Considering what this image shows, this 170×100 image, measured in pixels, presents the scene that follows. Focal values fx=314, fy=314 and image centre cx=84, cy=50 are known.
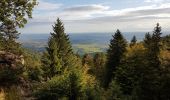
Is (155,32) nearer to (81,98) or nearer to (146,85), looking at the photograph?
(146,85)

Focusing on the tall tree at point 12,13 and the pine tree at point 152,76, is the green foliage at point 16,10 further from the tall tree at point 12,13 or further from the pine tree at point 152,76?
the pine tree at point 152,76

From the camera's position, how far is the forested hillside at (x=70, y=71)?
880 inches

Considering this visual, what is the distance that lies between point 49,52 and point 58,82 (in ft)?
88.4

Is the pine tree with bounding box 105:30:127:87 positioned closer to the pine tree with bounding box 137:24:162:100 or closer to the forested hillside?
the forested hillside

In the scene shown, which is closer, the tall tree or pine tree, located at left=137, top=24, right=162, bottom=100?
the tall tree

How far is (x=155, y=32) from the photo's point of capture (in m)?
46.4

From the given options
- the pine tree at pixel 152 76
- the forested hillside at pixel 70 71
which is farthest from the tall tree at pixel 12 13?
the pine tree at pixel 152 76

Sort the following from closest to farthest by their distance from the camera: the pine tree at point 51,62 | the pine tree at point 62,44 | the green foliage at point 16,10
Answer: the green foliage at point 16,10, the pine tree at point 51,62, the pine tree at point 62,44

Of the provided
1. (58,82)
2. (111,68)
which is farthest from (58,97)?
(111,68)

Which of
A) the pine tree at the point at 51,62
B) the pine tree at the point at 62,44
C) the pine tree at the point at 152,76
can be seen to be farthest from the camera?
the pine tree at the point at 62,44

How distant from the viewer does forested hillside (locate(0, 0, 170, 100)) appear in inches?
880

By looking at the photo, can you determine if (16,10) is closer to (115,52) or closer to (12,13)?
(12,13)

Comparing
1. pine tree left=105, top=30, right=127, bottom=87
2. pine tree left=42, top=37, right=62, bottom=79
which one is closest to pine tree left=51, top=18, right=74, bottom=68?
pine tree left=42, top=37, right=62, bottom=79

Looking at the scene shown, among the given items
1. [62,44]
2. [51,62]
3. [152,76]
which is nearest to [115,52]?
[62,44]
